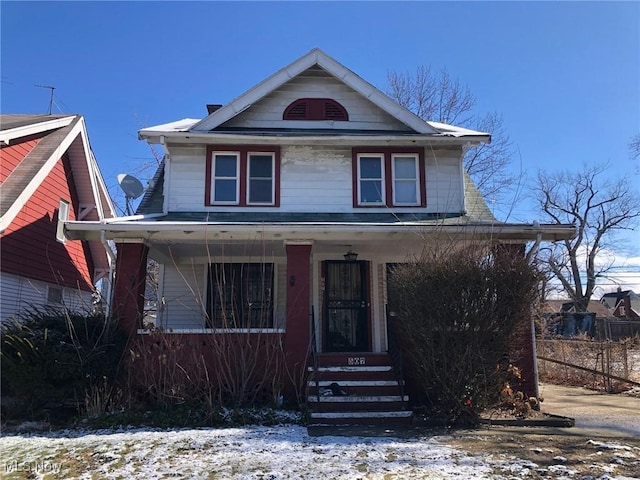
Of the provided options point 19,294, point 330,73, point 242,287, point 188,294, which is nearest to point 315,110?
point 330,73

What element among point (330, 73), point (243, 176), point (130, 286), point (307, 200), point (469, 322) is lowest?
point (469, 322)

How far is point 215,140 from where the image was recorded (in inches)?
426

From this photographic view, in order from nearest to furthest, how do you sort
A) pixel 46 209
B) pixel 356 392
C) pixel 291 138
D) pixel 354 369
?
pixel 356 392 → pixel 354 369 → pixel 291 138 → pixel 46 209

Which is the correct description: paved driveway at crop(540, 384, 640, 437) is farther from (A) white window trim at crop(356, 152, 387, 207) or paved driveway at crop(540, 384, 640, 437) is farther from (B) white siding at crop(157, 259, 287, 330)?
(B) white siding at crop(157, 259, 287, 330)

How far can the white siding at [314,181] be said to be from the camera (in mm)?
10805

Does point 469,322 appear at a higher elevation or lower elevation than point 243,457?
higher

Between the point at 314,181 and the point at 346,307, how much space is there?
9.27 feet

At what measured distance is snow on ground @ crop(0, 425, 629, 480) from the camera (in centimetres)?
518

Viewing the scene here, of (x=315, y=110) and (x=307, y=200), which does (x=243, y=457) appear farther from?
(x=315, y=110)

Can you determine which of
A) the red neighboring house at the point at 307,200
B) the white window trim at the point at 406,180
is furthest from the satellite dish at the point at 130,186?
the white window trim at the point at 406,180

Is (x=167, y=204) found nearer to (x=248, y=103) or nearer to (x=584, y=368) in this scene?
(x=248, y=103)

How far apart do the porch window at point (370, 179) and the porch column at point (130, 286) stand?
4.62 metres

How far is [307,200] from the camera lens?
10.9 metres

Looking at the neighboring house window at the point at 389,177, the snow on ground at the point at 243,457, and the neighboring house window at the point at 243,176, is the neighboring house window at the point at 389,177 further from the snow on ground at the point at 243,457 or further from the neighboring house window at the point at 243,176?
the snow on ground at the point at 243,457
